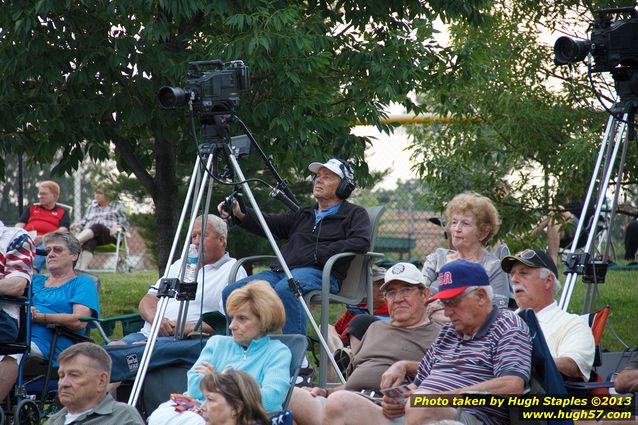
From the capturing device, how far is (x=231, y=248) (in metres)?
12.0

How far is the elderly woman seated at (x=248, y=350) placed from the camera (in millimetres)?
5332

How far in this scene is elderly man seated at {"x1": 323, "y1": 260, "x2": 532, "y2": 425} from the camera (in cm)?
462

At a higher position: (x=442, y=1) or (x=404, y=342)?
(x=442, y=1)

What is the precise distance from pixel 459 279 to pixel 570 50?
80.8 inches

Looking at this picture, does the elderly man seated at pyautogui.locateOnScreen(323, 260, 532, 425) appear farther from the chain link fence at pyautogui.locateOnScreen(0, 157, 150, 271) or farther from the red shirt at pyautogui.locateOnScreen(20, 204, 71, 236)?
the chain link fence at pyautogui.locateOnScreen(0, 157, 150, 271)

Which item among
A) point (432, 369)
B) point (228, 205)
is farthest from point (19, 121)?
point (432, 369)

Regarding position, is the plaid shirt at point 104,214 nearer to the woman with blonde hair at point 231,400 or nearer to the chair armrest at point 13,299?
the chair armrest at point 13,299

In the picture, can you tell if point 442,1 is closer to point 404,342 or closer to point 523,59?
point 523,59

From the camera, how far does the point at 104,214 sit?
1459 cm

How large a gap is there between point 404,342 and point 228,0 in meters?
3.42

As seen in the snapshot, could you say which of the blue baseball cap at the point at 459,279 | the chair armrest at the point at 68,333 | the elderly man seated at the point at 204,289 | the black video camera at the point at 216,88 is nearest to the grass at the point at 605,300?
the elderly man seated at the point at 204,289

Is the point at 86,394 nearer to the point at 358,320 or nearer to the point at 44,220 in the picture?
the point at 358,320

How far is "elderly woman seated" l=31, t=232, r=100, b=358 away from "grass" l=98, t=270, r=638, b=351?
8.08ft

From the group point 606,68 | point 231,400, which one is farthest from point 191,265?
point 606,68
